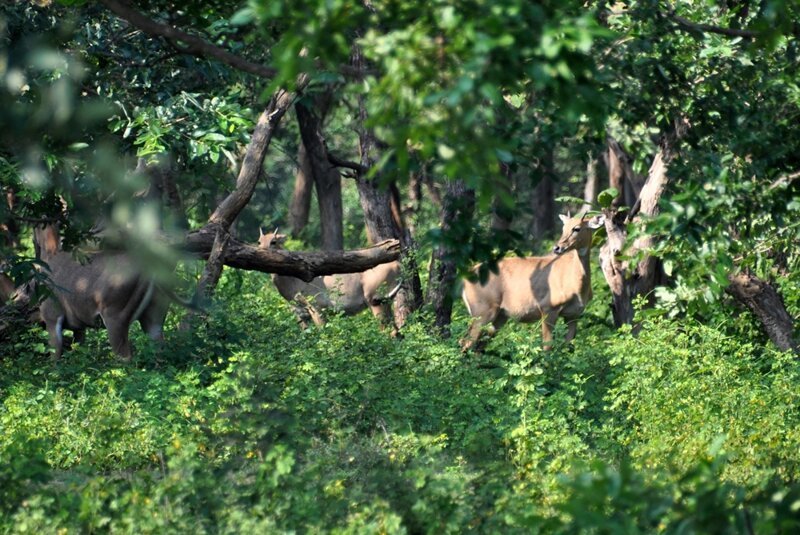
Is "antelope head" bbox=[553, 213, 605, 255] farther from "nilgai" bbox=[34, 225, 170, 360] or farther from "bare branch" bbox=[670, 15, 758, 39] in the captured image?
"bare branch" bbox=[670, 15, 758, 39]

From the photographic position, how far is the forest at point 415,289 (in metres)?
5.69

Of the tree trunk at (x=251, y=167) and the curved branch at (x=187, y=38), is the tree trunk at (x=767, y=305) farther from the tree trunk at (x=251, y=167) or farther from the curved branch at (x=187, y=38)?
the curved branch at (x=187, y=38)

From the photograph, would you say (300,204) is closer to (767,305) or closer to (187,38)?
(767,305)

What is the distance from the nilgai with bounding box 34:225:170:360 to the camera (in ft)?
44.2

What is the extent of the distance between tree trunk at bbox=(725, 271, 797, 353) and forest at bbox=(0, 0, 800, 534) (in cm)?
3

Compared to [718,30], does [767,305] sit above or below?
below

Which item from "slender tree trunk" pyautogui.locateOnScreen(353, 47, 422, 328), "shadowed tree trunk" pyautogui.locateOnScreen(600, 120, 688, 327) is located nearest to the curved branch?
"shadowed tree trunk" pyautogui.locateOnScreen(600, 120, 688, 327)

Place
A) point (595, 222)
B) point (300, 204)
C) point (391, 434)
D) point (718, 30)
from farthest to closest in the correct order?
point (300, 204) → point (595, 222) → point (391, 434) → point (718, 30)

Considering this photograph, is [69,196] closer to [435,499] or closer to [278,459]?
[278,459]

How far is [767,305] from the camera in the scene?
13.5 m

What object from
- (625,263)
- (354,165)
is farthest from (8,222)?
(625,263)

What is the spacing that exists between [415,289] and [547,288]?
2083mm

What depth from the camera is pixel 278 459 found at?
7152 mm

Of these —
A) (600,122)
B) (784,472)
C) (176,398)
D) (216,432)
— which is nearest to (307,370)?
(176,398)
